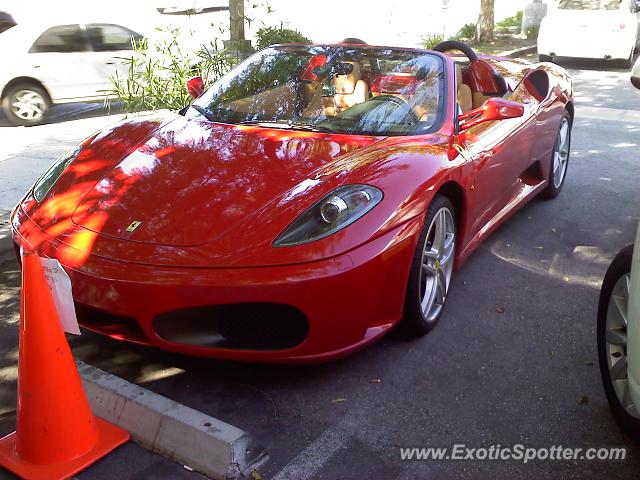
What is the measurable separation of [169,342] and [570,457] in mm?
1641

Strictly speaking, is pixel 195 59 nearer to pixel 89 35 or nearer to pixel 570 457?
pixel 89 35

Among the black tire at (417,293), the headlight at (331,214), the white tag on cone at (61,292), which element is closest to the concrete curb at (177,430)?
the white tag on cone at (61,292)

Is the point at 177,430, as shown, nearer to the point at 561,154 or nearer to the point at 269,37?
the point at 561,154

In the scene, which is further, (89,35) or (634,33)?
(634,33)

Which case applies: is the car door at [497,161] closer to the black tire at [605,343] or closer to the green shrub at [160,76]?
the black tire at [605,343]

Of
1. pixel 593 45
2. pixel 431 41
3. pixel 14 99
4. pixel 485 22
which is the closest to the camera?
pixel 14 99

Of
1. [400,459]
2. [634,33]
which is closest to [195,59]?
[400,459]

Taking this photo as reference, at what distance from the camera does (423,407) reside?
119 inches

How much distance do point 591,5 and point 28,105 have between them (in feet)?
33.9

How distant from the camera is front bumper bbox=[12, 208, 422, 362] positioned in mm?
2799

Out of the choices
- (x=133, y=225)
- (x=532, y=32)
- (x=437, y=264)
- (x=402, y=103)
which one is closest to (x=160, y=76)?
(x=402, y=103)

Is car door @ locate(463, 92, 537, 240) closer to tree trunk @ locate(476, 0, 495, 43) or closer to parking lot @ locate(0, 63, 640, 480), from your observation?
parking lot @ locate(0, 63, 640, 480)

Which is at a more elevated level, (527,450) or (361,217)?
(361,217)

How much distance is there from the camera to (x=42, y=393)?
2.59 metres
